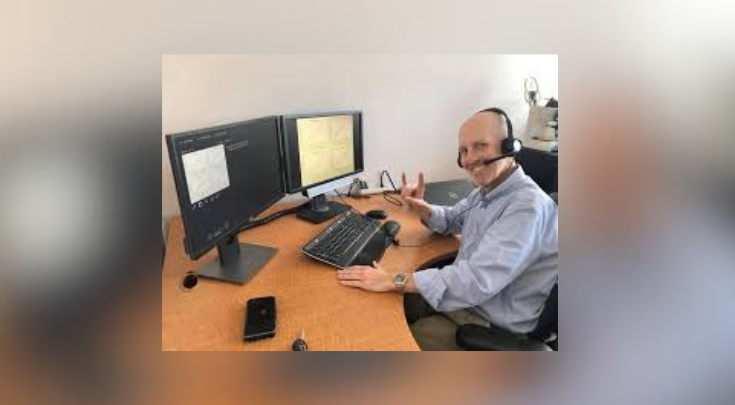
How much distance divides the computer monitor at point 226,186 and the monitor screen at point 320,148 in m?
0.09

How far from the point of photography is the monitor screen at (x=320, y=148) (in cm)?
131

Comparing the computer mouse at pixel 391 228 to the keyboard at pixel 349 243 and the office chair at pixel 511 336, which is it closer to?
the keyboard at pixel 349 243

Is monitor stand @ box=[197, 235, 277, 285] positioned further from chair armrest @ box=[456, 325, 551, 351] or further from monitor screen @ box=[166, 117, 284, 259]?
chair armrest @ box=[456, 325, 551, 351]

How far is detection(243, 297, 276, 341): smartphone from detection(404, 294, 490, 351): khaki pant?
373mm

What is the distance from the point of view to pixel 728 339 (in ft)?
1.81

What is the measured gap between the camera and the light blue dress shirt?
0.96m

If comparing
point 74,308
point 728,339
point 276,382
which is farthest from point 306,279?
point 728,339

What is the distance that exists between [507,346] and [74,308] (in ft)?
2.52

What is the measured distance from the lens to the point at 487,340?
0.82 m

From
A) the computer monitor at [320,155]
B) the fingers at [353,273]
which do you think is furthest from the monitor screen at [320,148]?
the fingers at [353,273]

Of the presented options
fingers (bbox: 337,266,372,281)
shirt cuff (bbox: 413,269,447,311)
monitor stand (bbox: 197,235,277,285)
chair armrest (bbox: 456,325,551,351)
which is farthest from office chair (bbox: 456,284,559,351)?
monitor stand (bbox: 197,235,277,285)

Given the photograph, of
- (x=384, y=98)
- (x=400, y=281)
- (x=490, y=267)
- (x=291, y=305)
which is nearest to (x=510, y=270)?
(x=490, y=267)

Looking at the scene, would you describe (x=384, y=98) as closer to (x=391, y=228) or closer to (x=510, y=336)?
(x=391, y=228)

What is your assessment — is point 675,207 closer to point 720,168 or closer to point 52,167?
point 720,168
